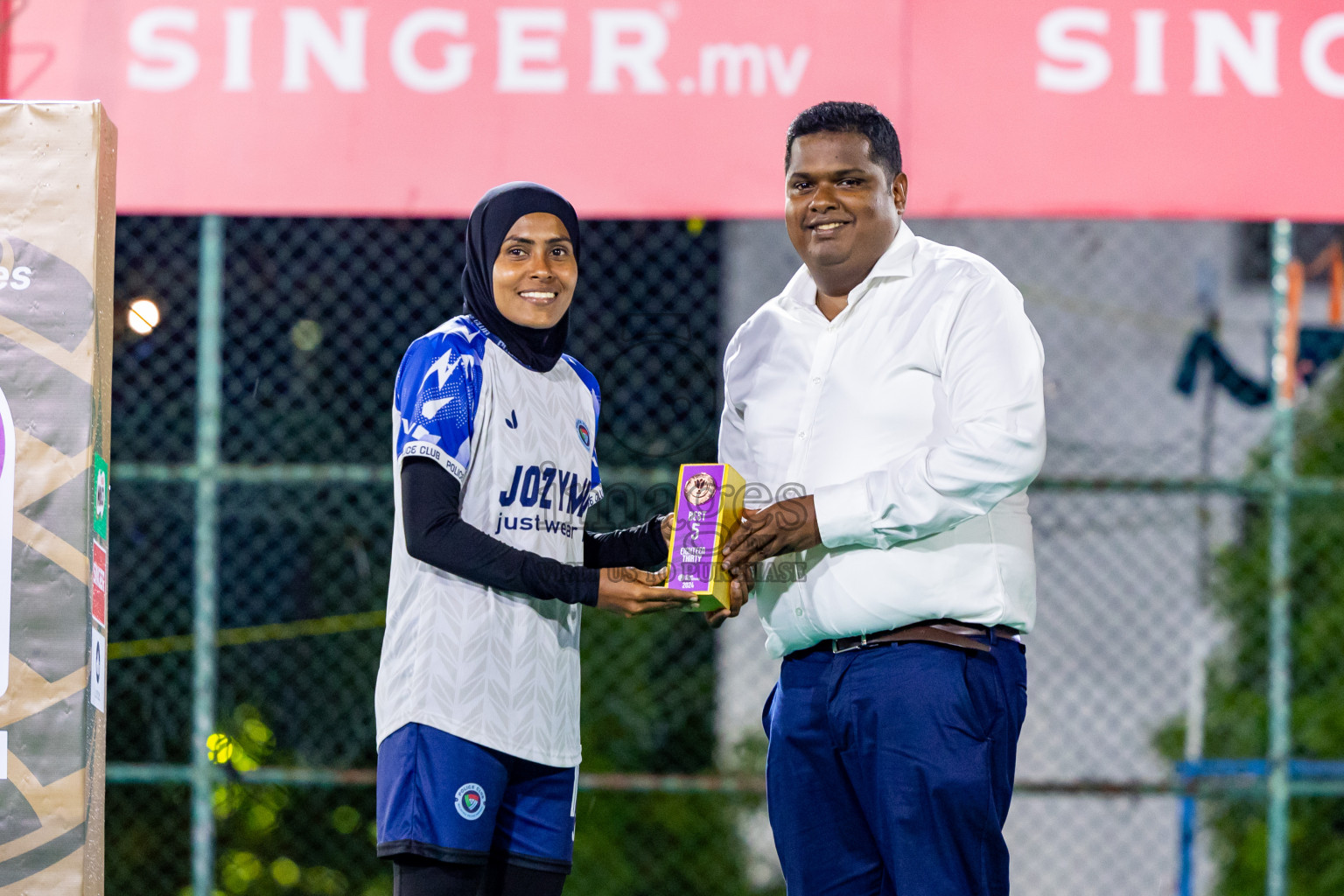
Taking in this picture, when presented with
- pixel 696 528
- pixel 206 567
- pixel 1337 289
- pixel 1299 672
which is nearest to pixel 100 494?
pixel 696 528

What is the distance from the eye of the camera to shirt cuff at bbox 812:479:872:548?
2.35 meters

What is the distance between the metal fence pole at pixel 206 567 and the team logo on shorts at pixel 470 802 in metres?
2.14

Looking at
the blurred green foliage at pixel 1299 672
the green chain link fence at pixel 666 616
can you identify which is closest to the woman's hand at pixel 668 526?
the green chain link fence at pixel 666 616

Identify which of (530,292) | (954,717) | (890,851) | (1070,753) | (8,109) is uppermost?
(8,109)

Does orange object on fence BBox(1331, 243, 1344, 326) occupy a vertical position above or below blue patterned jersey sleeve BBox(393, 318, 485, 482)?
above

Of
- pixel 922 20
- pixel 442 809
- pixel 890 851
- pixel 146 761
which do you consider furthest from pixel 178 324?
pixel 890 851

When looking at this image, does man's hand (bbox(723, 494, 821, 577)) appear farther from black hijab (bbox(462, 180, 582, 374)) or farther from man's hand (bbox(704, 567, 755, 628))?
black hijab (bbox(462, 180, 582, 374))

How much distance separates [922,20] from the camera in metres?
4.02

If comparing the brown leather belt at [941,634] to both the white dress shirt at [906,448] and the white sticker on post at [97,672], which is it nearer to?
the white dress shirt at [906,448]

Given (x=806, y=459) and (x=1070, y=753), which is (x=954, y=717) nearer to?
(x=806, y=459)

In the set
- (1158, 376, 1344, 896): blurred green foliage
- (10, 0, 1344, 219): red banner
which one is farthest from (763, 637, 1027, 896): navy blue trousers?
(1158, 376, 1344, 896): blurred green foliage

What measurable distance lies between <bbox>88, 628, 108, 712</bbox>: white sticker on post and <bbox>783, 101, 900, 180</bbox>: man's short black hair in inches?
61.5

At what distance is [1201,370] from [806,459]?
441 centimetres

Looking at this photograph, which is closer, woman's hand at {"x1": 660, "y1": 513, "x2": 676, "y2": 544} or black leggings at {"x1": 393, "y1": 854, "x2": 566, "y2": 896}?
black leggings at {"x1": 393, "y1": 854, "x2": 566, "y2": 896}
